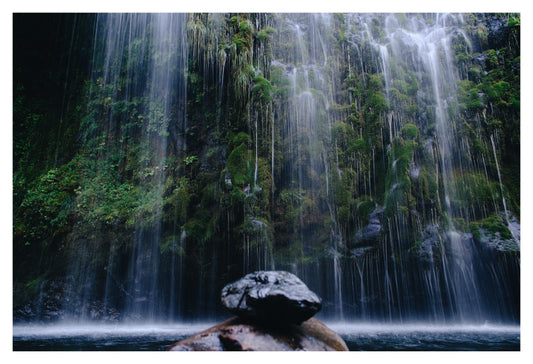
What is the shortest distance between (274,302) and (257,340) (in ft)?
1.72

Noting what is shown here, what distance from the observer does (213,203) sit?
9422 mm

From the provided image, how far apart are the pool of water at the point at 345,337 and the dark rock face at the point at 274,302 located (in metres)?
2.28

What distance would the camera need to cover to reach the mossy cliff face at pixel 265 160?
8867 mm

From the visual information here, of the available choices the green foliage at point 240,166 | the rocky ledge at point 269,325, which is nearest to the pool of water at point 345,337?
the rocky ledge at point 269,325

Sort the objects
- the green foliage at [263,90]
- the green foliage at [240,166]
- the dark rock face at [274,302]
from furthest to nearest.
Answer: the green foliage at [263,90] → the green foliage at [240,166] → the dark rock face at [274,302]

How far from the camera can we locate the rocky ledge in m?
3.88

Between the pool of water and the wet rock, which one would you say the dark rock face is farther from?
the wet rock

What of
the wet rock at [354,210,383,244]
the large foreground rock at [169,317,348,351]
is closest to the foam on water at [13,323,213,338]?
the large foreground rock at [169,317,348,351]

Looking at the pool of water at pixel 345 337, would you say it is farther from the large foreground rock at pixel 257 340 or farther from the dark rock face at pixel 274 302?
the dark rock face at pixel 274 302

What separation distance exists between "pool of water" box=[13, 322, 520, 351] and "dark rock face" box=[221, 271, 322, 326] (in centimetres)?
228

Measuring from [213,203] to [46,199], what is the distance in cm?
603

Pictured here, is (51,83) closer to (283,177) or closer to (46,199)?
(46,199)

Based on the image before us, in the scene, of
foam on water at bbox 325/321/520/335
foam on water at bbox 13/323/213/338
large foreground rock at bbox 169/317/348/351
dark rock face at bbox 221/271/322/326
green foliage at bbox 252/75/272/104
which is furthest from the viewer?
green foliage at bbox 252/75/272/104

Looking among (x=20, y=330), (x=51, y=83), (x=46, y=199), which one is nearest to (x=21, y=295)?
(x=20, y=330)
